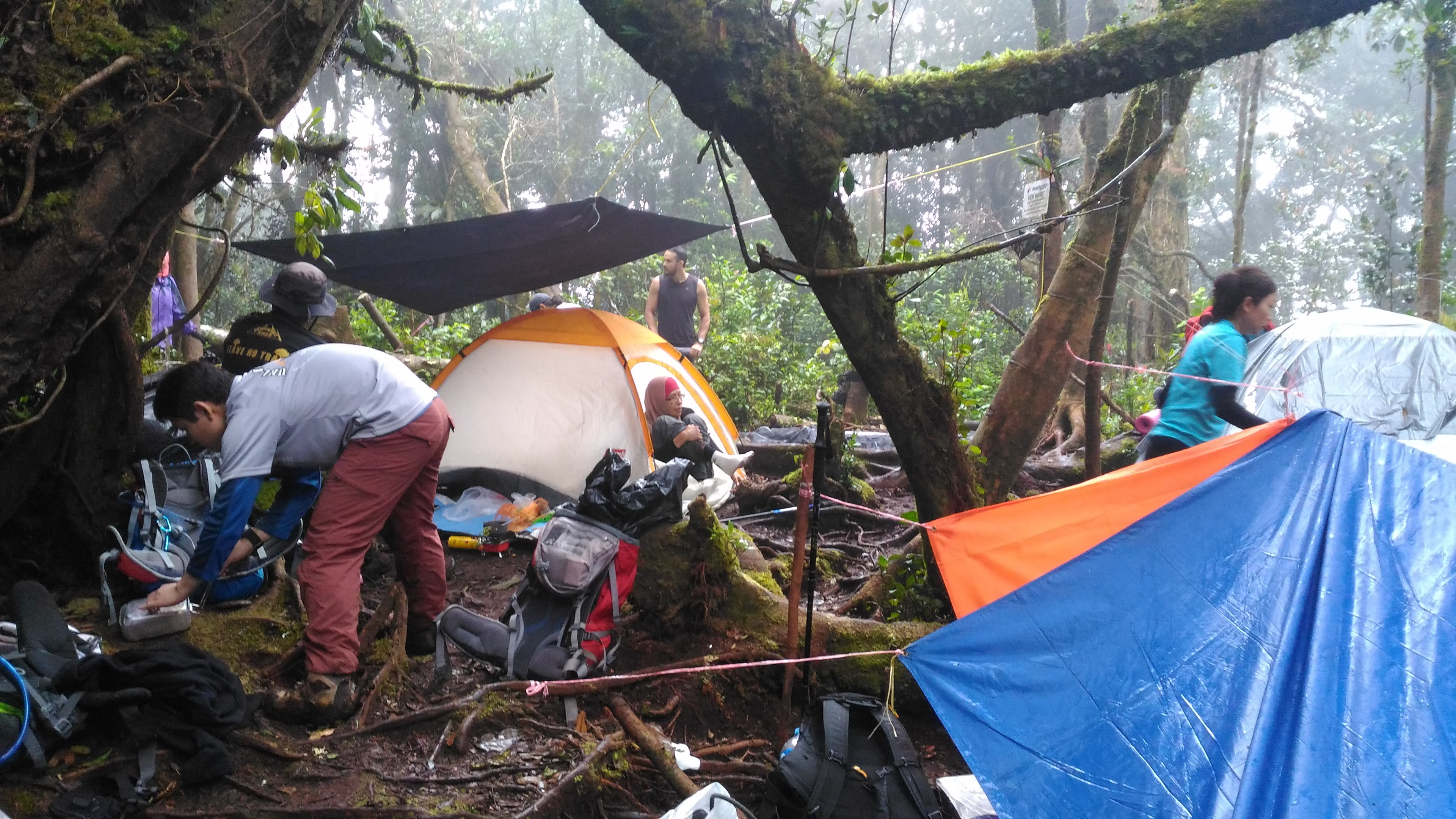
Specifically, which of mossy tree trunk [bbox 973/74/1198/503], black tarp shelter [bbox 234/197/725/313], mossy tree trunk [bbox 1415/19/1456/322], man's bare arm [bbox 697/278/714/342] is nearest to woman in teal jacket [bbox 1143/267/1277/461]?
mossy tree trunk [bbox 973/74/1198/503]

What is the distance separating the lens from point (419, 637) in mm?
3439

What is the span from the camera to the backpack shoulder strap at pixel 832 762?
2.20 metres

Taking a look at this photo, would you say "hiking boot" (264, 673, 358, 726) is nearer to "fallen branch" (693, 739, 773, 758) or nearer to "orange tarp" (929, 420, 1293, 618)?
"fallen branch" (693, 739, 773, 758)

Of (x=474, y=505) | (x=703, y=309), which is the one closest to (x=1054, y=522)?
(x=474, y=505)

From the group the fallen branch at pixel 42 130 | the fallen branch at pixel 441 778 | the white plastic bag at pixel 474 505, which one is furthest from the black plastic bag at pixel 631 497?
the white plastic bag at pixel 474 505

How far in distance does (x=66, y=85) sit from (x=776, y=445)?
5094 millimetres

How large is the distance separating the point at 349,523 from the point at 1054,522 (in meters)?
2.23

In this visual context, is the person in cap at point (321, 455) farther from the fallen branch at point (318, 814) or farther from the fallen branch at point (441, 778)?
the fallen branch at point (318, 814)

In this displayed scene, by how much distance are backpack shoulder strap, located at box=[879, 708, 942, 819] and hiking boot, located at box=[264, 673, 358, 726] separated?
1.73 meters

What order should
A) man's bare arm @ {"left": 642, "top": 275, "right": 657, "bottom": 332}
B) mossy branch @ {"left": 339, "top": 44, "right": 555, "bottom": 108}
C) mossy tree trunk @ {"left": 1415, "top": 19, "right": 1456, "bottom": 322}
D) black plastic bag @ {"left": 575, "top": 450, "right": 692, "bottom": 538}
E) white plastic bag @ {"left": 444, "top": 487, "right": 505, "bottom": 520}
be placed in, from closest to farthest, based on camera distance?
black plastic bag @ {"left": 575, "top": 450, "right": 692, "bottom": 538} → mossy branch @ {"left": 339, "top": 44, "right": 555, "bottom": 108} → white plastic bag @ {"left": 444, "top": 487, "right": 505, "bottom": 520} → man's bare arm @ {"left": 642, "top": 275, "right": 657, "bottom": 332} → mossy tree trunk @ {"left": 1415, "top": 19, "right": 1456, "bottom": 322}

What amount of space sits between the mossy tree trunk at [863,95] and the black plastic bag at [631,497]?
2.97 feet

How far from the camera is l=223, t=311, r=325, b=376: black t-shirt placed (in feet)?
13.2

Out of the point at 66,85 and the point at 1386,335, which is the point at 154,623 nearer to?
the point at 66,85

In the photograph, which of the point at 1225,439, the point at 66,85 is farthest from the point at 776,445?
the point at 66,85
